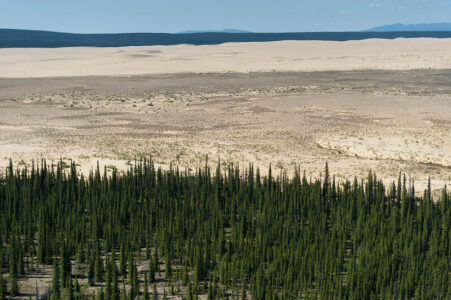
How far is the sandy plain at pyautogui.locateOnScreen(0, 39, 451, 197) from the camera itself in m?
44.1

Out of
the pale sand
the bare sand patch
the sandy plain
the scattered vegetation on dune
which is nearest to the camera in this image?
the scattered vegetation on dune

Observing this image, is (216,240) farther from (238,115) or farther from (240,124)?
(238,115)

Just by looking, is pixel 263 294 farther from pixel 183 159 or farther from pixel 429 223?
pixel 183 159

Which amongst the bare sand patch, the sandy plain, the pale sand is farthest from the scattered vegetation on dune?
the pale sand

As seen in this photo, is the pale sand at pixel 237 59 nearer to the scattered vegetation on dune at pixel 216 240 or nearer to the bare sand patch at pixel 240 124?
the bare sand patch at pixel 240 124

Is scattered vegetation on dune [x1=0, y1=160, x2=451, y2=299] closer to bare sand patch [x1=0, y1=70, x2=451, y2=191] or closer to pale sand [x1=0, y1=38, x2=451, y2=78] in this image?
bare sand patch [x1=0, y1=70, x2=451, y2=191]

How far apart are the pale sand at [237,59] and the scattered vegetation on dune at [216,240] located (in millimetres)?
86174

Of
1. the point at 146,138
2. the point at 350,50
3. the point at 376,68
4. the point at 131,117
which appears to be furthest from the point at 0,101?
the point at 350,50

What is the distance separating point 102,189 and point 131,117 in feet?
114

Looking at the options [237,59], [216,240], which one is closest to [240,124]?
[216,240]

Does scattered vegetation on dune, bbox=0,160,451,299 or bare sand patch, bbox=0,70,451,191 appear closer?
scattered vegetation on dune, bbox=0,160,451,299

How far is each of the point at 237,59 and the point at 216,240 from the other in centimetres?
12554

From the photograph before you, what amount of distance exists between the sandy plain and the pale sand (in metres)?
0.76

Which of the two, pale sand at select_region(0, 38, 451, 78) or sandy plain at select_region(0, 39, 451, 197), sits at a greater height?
pale sand at select_region(0, 38, 451, 78)
